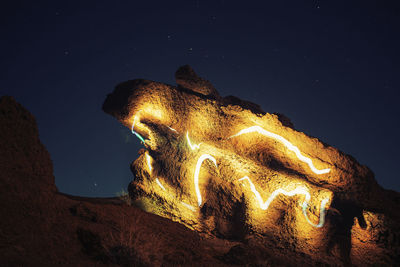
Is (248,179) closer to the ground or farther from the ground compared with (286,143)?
closer to the ground

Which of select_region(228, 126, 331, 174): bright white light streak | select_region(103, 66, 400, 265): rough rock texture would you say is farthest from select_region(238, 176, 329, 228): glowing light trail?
select_region(228, 126, 331, 174): bright white light streak

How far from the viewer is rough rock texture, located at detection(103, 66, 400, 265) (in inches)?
213

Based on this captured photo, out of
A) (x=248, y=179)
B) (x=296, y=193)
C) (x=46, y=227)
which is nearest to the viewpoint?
(x=46, y=227)

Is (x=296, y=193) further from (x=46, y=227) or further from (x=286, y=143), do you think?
(x=46, y=227)

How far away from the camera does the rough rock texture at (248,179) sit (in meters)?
5.41

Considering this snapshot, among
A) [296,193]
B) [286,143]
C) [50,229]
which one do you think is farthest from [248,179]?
[50,229]

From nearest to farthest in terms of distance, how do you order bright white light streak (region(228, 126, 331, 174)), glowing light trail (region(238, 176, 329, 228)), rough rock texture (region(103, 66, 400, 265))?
1. rough rock texture (region(103, 66, 400, 265))
2. glowing light trail (region(238, 176, 329, 228))
3. bright white light streak (region(228, 126, 331, 174))

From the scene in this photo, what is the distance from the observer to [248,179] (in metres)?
6.49

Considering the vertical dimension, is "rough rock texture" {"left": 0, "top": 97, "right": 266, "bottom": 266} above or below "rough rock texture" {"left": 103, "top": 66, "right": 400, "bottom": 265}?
below

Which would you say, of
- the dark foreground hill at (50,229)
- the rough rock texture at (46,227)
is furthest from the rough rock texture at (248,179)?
the rough rock texture at (46,227)

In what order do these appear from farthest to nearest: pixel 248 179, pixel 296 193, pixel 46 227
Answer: pixel 248 179
pixel 296 193
pixel 46 227

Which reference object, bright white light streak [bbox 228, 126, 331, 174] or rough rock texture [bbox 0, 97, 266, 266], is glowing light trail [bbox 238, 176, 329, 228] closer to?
bright white light streak [bbox 228, 126, 331, 174]

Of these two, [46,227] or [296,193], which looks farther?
[296,193]

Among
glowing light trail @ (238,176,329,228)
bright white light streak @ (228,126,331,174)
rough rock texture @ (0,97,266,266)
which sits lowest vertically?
rough rock texture @ (0,97,266,266)
